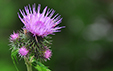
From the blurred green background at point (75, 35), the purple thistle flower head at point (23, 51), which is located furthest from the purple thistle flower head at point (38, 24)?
the blurred green background at point (75, 35)

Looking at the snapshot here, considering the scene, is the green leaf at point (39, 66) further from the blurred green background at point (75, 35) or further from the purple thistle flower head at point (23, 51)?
the blurred green background at point (75, 35)

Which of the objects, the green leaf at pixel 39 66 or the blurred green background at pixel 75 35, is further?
the blurred green background at pixel 75 35

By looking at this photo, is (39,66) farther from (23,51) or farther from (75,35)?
(75,35)

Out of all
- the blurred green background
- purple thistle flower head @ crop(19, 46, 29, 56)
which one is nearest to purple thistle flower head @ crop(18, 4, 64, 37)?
purple thistle flower head @ crop(19, 46, 29, 56)

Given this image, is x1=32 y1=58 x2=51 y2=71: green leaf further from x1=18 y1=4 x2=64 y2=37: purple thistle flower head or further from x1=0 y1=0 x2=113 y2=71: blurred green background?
x1=0 y1=0 x2=113 y2=71: blurred green background

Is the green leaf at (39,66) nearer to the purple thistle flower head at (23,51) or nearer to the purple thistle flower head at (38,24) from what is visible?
the purple thistle flower head at (23,51)

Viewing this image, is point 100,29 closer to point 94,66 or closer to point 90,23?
point 90,23

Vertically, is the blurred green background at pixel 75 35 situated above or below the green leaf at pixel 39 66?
above

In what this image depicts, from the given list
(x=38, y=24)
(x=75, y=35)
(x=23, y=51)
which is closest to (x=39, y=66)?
(x=23, y=51)

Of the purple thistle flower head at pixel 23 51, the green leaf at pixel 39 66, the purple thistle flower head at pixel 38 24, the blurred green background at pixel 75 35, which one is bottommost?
the green leaf at pixel 39 66
